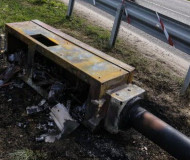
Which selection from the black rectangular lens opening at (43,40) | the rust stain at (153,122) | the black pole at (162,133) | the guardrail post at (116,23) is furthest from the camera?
the guardrail post at (116,23)

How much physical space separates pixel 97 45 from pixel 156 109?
2369 mm

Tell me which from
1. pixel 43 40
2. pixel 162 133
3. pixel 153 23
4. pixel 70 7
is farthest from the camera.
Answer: pixel 70 7

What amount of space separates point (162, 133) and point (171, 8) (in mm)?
13460

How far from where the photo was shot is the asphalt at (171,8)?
14.0m

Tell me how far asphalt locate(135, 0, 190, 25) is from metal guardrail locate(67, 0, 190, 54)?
7556 millimetres

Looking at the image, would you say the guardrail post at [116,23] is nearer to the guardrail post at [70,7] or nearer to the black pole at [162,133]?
the guardrail post at [70,7]

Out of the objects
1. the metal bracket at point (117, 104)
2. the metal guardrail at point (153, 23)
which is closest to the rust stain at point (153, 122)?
the metal bracket at point (117, 104)

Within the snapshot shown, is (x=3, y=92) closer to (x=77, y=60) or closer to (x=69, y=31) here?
(x=77, y=60)

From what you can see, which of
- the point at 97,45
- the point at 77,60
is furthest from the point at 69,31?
the point at 77,60

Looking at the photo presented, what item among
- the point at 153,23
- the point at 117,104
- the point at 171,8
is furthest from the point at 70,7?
the point at 171,8

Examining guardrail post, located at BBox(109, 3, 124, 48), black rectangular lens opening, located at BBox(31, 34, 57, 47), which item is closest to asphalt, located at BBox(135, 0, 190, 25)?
guardrail post, located at BBox(109, 3, 124, 48)

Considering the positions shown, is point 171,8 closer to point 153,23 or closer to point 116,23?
point 116,23

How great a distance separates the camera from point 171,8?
51.4 ft

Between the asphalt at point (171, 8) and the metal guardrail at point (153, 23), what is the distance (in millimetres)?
7556
